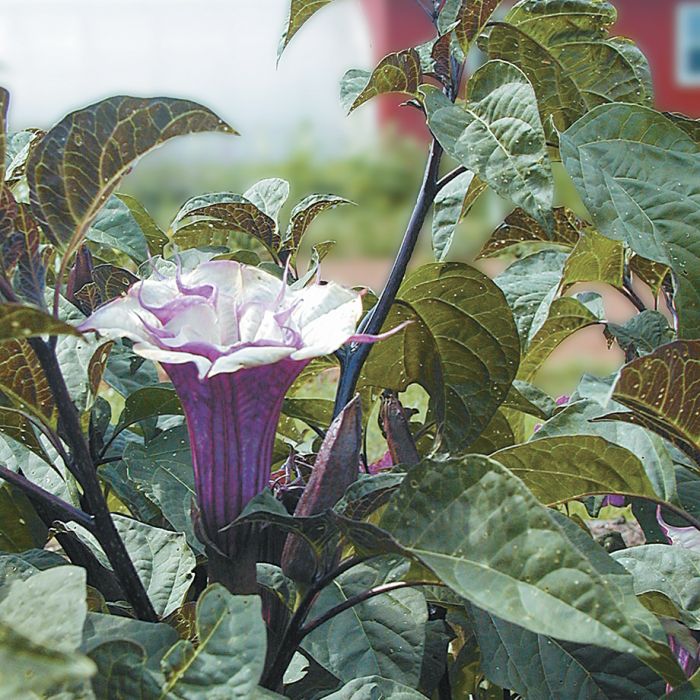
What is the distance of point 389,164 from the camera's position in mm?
10617

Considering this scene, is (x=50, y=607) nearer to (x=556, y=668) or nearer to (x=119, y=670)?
(x=119, y=670)

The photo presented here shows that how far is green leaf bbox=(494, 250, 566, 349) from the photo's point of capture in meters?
0.81

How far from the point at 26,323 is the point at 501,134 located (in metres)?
0.32

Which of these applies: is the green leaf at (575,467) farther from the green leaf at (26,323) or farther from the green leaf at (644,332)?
the green leaf at (26,323)

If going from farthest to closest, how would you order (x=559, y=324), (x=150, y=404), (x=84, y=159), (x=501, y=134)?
(x=559, y=324) → (x=150, y=404) → (x=501, y=134) → (x=84, y=159)

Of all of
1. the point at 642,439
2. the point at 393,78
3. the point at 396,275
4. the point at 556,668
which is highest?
the point at 393,78

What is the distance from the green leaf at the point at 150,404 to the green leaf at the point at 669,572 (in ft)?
1.01

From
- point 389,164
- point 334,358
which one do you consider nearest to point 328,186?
point 389,164

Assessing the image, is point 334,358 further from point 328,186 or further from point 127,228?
point 328,186

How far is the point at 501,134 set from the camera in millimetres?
664

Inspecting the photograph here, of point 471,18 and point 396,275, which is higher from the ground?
point 471,18

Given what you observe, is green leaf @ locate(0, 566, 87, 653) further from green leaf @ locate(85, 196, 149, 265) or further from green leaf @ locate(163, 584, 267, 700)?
green leaf @ locate(85, 196, 149, 265)

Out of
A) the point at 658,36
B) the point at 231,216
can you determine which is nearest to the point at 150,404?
the point at 231,216

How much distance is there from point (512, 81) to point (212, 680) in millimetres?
402
